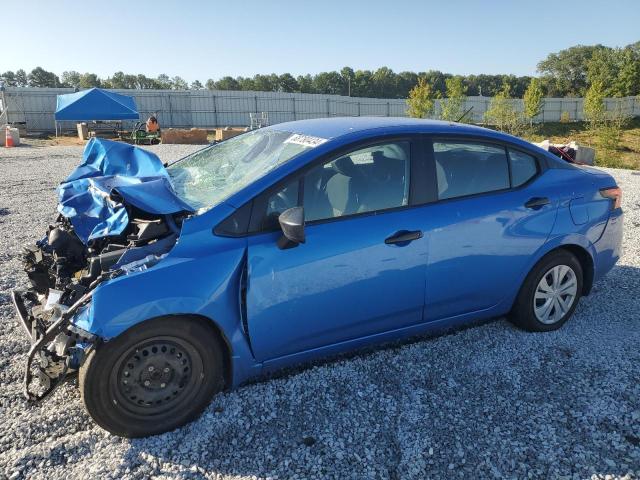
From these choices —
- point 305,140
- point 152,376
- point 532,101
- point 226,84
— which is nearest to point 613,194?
point 305,140

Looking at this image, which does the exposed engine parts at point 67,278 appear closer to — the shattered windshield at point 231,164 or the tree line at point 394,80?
the shattered windshield at point 231,164

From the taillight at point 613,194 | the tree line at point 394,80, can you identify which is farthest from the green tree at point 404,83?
the taillight at point 613,194

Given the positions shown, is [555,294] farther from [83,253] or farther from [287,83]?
[287,83]

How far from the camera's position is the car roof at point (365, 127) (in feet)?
11.6

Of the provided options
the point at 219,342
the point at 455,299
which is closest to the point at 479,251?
the point at 455,299

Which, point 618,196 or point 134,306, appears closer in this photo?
point 134,306

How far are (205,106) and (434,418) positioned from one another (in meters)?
36.8

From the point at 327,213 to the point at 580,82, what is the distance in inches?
4138

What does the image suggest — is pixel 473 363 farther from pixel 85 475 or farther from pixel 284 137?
pixel 85 475

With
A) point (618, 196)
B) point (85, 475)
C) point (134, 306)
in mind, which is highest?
point (618, 196)

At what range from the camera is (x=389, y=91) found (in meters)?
99.4

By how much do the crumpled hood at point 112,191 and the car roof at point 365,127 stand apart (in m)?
1.01

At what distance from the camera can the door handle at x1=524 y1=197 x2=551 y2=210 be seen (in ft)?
12.6

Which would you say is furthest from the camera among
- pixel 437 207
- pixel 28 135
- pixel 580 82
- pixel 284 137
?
pixel 580 82
